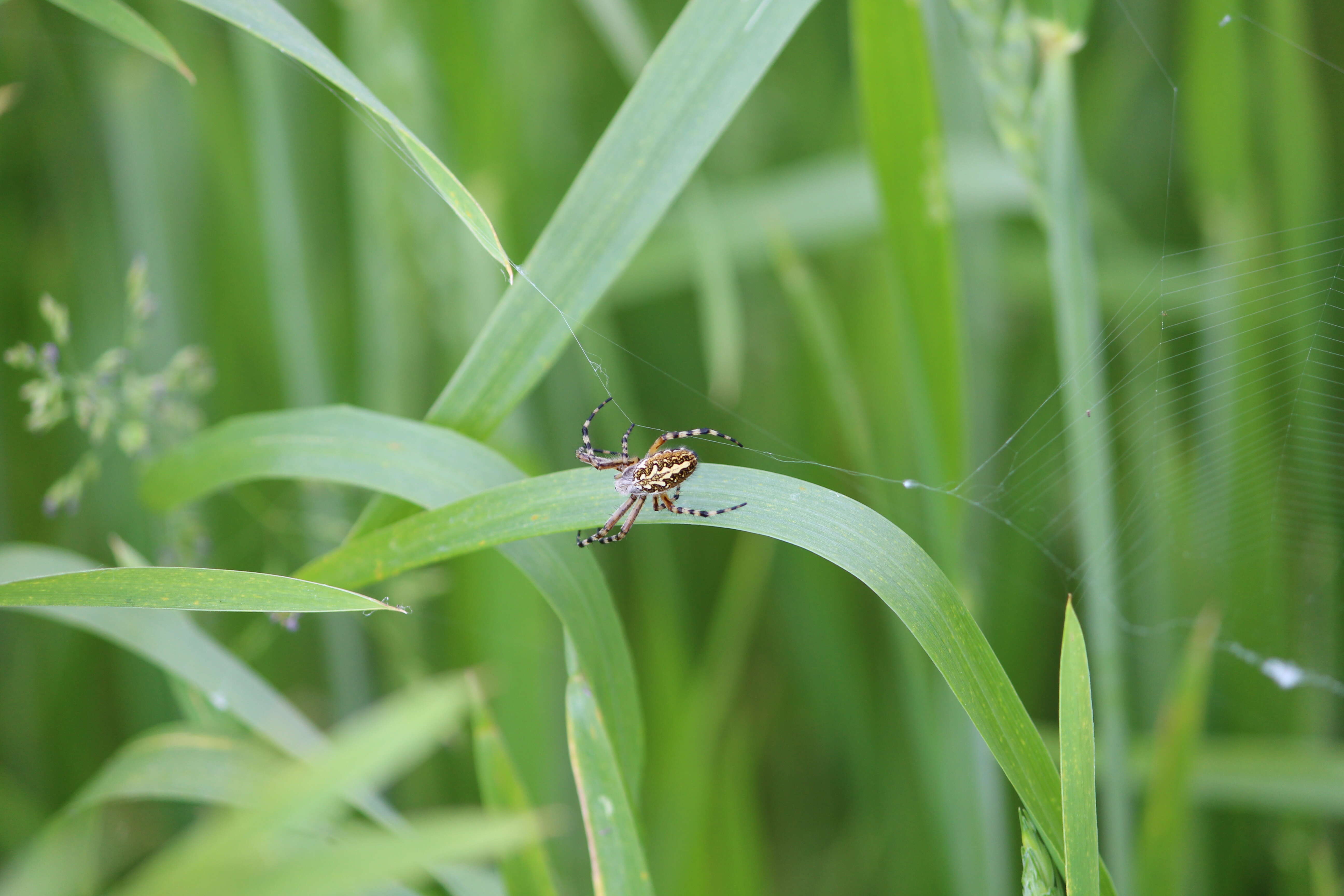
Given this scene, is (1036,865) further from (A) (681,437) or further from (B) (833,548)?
(A) (681,437)

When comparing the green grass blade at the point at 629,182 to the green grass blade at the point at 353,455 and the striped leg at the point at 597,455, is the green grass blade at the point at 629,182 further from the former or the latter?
the striped leg at the point at 597,455

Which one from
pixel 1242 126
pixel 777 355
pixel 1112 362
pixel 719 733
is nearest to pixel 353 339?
pixel 777 355

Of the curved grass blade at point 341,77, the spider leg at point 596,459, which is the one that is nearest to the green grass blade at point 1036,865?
the curved grass blade at point 341,77

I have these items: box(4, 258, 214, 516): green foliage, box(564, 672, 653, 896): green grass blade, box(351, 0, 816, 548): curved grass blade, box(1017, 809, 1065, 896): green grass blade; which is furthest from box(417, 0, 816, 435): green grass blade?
box(1017, 809, 1065, 896): green grass blade

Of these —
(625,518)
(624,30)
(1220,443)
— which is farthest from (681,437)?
(1220,443)

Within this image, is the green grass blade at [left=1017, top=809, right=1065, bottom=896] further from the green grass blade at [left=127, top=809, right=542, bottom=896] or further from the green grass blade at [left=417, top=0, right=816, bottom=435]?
the green grass blade at [left=417, top=0, right=816, bottom=435]
